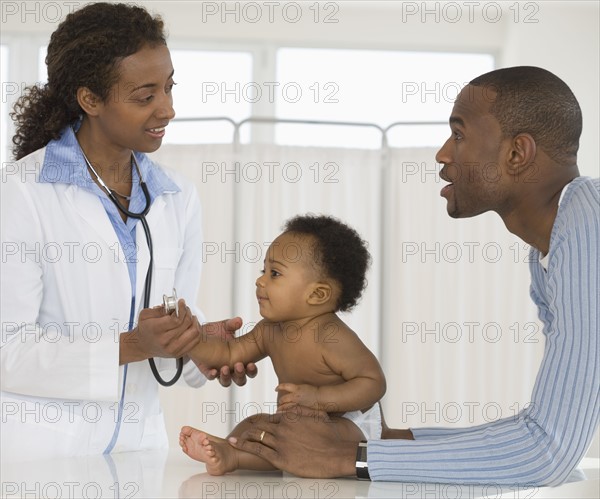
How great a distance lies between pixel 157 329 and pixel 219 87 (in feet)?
12.6

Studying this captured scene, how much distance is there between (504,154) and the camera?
1.63 metres

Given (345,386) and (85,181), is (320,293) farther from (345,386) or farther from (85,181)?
(85,181)

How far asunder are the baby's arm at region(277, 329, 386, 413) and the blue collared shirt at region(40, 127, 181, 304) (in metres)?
0.53

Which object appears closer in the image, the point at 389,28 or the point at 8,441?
the point at 8,441

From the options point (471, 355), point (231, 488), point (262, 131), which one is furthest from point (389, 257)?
point (231, 488)

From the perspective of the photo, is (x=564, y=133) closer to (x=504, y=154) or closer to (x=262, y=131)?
(x=504, y=154)

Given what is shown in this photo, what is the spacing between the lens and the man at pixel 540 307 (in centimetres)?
138

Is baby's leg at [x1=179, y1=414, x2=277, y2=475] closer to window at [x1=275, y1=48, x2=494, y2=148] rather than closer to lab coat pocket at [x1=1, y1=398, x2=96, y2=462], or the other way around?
lab coat pocket at [x1=1, y1=398, x2=96, y2=462]

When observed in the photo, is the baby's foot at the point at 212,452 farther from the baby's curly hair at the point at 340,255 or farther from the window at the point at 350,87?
the window at the point at 350,87

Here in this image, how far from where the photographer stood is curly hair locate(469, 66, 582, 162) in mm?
1622

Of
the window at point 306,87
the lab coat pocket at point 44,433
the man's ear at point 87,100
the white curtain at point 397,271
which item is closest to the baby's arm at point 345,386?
the lab coat pocket at point 44,433

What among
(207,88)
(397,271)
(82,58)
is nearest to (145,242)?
(82,58)

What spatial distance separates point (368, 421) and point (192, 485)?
47 cm

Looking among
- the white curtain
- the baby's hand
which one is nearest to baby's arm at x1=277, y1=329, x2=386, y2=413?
the baby's hand
